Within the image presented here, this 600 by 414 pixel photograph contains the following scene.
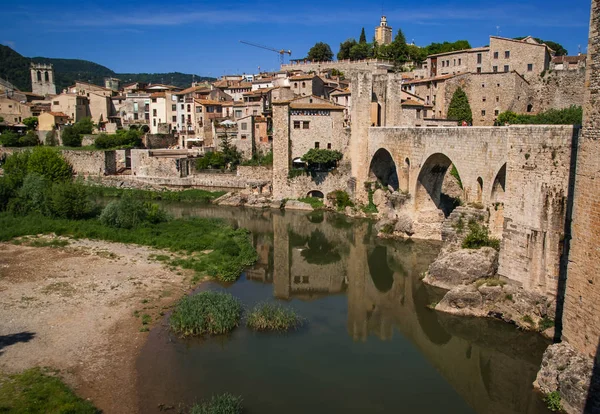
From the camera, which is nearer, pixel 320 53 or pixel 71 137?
pixel 71 137

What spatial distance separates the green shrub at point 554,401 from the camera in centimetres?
1109

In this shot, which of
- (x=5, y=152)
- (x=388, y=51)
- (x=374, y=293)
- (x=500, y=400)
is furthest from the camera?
(x=388, y=51)

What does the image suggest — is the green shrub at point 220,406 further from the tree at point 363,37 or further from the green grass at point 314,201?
the tree at point 363,37

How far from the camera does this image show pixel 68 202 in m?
27.4

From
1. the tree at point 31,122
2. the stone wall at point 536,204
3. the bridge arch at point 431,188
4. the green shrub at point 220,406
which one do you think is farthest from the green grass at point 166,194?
the green shrub at point 220,406

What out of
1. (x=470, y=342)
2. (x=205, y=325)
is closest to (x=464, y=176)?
(x=470, y=342)

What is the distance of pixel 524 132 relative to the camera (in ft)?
48.5

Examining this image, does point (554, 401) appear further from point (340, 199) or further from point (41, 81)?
point (41, 81)

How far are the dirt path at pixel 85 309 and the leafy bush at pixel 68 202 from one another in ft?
13.2

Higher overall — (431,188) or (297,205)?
(431,188)

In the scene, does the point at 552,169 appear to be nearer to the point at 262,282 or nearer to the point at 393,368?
the point at 393,368

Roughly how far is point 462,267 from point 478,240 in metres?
1.28

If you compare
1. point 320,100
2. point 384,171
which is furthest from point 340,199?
point 320,100

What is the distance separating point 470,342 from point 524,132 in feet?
20.0
